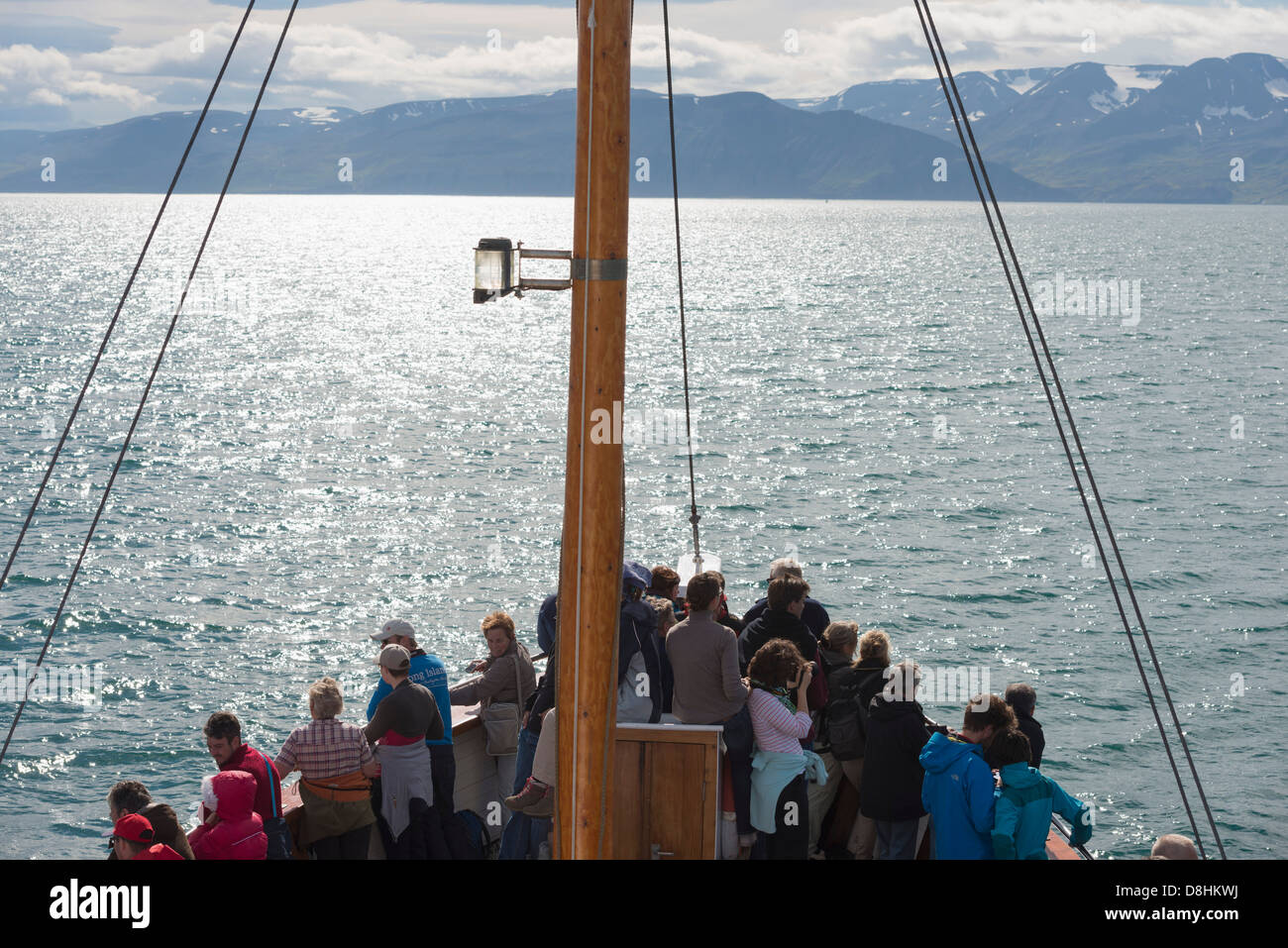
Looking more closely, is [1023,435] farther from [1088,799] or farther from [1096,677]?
[1088,799]

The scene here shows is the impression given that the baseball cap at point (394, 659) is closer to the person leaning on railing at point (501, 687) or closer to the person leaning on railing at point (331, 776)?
the person leaning on railing at point (331, 776)

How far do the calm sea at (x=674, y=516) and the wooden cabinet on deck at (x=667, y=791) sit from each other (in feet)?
40.6

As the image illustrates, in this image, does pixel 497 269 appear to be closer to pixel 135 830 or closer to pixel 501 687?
pixel 135 830

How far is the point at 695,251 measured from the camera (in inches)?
7028

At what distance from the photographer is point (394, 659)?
7867mm

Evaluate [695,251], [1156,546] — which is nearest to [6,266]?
[695,251]

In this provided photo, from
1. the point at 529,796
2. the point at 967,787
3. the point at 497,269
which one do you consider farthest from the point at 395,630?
the point at 967,787

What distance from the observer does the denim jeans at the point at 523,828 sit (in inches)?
312

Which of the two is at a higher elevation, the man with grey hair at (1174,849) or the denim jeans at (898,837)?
the man with grey hair at (1174,849)

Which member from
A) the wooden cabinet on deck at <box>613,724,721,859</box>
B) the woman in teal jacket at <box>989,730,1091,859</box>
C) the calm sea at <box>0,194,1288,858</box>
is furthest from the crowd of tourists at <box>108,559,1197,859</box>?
the calm sea at <box>0,194,1288,858</box>

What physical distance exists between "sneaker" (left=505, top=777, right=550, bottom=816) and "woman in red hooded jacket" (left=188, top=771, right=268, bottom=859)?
4.70ft

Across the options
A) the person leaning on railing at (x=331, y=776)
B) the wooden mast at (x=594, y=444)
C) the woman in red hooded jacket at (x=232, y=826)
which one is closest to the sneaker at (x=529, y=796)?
the person leaning on railing at (x=331, y=776)

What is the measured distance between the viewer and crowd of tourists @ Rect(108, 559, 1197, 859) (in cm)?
724

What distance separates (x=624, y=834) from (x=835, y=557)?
1021 inches
